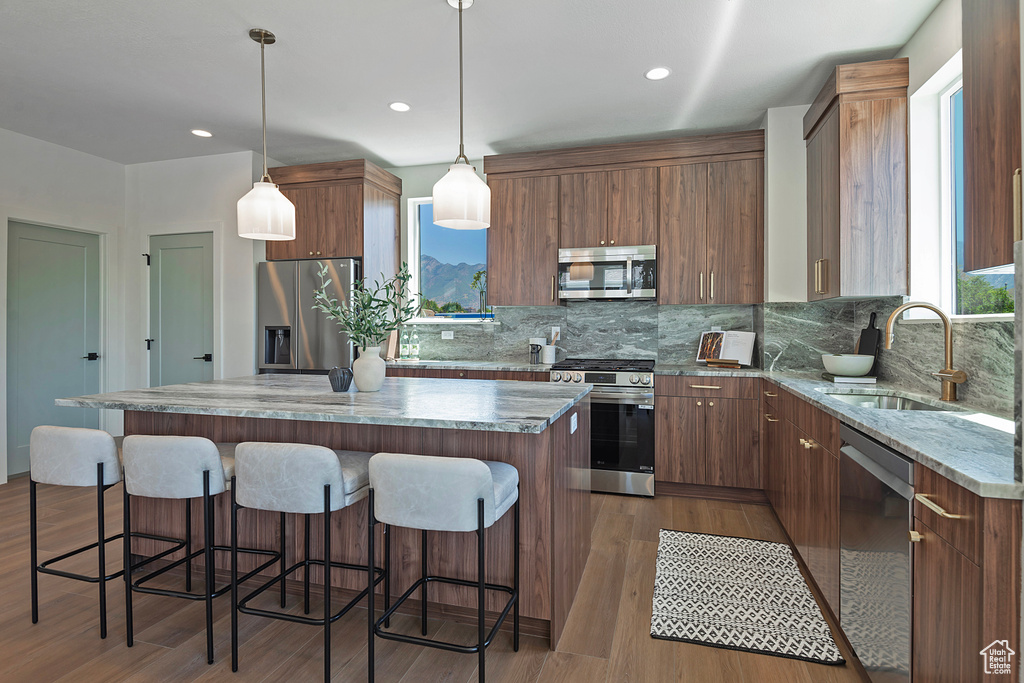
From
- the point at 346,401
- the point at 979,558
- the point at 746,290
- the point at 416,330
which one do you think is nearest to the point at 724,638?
the point at 979,558

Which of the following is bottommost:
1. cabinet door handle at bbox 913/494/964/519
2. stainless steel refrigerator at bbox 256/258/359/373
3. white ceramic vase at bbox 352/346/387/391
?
cabinet door handle at bbox 913/494/964/519

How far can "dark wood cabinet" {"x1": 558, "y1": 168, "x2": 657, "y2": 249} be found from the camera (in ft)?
13.8

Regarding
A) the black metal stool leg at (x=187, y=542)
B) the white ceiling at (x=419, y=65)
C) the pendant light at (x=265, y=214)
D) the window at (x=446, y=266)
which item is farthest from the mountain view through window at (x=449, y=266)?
the black metal stool leg at (x=187, y=542)

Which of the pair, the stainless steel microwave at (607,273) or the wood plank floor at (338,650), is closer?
the wood plank floor at (338,650)

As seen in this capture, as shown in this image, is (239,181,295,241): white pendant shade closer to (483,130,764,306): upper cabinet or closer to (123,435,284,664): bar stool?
(123,435,284,664): bar stool

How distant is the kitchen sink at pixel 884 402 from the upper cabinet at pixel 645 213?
1408mm

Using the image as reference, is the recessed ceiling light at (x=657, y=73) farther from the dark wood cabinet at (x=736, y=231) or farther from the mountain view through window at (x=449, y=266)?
the mountain view through window at (x=449, y=266)

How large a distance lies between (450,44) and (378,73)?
585 mm

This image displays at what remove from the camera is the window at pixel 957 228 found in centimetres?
237

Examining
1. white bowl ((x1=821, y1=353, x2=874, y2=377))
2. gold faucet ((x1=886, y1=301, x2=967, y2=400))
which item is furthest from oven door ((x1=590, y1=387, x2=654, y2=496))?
gold faucet ((x1=886, y1=301, x2=967, y2=400))

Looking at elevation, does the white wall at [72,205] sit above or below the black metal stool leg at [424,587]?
above

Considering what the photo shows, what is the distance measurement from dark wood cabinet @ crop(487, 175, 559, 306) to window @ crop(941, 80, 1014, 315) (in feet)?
8.23

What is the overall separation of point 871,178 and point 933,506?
2301 millimetres

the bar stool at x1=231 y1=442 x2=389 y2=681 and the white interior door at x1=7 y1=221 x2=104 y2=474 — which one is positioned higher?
the white interior door at x1=7 y1=221 x2=104 y2=474
